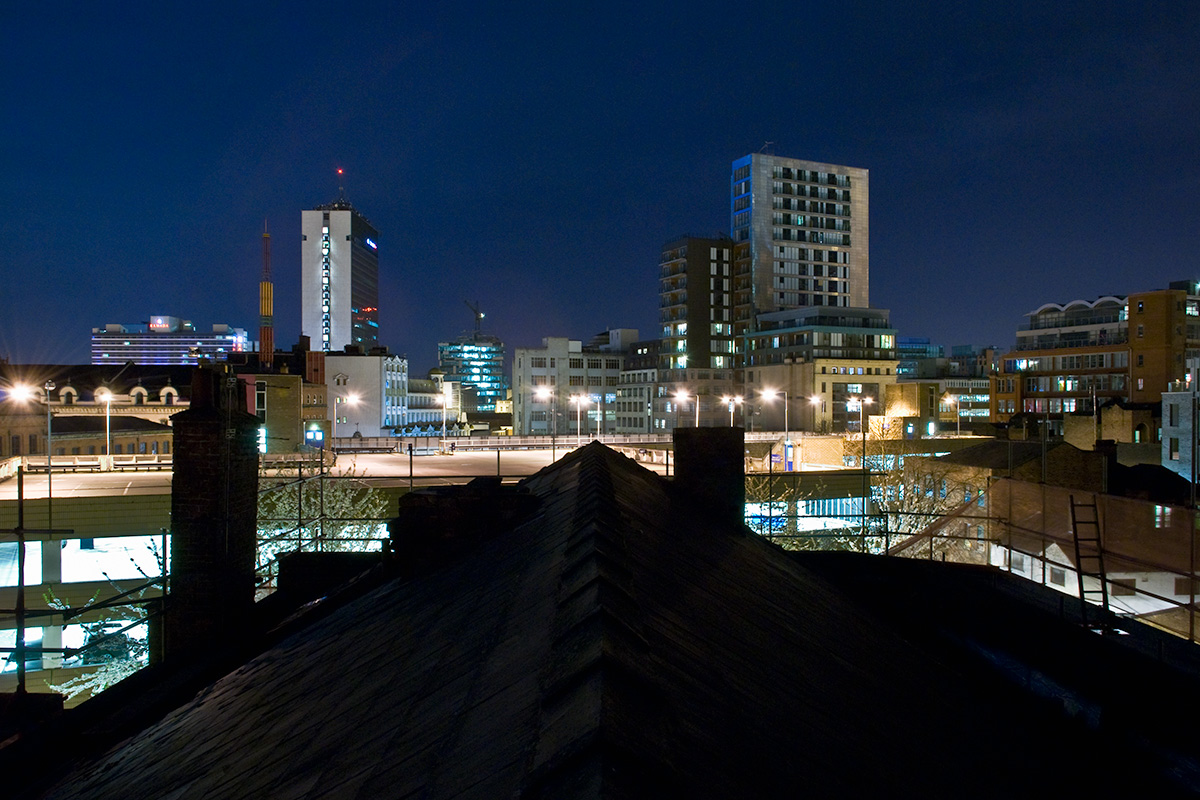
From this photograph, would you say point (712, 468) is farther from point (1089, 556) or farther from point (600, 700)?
point (600, 700)

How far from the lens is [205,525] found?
10094mm

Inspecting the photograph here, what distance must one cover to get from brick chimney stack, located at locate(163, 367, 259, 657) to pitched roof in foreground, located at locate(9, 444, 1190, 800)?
2312 millimetres

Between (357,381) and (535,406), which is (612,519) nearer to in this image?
(357,381)

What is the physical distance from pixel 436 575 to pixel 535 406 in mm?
110658

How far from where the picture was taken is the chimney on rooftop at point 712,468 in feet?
40.1

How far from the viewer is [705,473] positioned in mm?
12320

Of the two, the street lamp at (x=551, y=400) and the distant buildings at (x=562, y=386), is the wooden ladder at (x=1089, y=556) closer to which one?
the street lamp at (x=551, y=400)

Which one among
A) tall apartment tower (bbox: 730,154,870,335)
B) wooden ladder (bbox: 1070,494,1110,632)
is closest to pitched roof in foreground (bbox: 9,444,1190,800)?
wooden ladder (bbox: 1070,494,1110,632)

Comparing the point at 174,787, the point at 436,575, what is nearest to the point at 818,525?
the point at 436,575

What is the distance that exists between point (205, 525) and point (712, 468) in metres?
7.43

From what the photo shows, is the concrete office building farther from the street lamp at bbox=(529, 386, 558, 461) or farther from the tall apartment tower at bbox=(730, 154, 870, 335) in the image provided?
the tall apartment tower at bbox=(730, 154, 870, 335)

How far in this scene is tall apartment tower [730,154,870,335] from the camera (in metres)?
107

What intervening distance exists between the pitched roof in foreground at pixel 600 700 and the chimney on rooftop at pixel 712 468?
383 centimetres

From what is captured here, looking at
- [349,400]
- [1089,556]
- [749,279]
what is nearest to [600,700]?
[1089,556]
